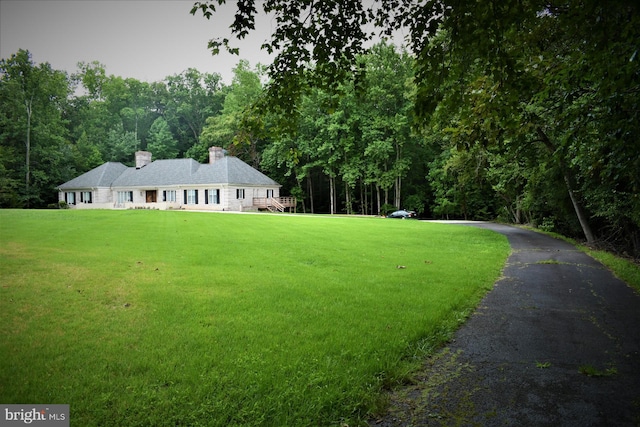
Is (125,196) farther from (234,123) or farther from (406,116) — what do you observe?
(406,116)

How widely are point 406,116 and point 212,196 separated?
2312 centimetres

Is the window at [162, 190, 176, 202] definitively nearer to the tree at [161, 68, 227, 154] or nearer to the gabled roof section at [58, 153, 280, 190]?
the gabled roof section at [58, 153, 280, 190]

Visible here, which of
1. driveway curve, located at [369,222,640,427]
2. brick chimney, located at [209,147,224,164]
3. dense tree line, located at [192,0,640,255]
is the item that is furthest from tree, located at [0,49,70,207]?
driveway curve, located at [369,222,640,427]

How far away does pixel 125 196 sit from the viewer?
→ 153 ft

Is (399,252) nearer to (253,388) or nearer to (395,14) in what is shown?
(395,14)

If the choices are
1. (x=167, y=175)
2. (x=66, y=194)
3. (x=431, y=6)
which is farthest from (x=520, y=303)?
(x=66, y=194)

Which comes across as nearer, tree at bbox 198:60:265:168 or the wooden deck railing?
the wooden deck railing

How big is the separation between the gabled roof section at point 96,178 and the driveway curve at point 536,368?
48962 millimetres

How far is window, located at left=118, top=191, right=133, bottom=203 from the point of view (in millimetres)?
46344

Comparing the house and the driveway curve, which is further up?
the house

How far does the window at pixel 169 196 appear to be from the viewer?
44969 millimetres

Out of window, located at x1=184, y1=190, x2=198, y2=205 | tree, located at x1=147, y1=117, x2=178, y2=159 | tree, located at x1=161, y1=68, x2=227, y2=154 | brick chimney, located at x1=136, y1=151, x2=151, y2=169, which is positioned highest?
tree, located at x1=161, y1=68, x2=227, y2=154

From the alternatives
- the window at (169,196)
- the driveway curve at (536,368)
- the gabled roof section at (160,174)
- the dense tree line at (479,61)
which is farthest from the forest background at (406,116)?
the window at (169,196)

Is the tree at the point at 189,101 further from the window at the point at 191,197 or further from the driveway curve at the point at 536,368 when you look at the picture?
the driveway curve at the point at 536,368
